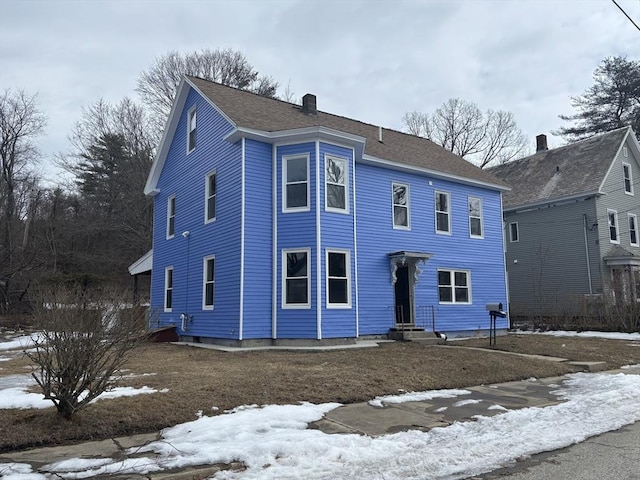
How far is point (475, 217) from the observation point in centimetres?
1873

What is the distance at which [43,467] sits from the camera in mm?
4242

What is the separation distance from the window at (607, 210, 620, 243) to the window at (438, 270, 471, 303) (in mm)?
10541

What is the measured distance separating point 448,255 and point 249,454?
14.0m

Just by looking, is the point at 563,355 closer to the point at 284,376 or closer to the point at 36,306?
the point at 284,376

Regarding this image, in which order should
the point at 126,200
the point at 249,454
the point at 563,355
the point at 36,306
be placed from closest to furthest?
the point at 249,454, the point at 36,306, the point at 563,355, the point at 126,200

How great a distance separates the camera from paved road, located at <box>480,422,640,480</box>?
4.28 metres

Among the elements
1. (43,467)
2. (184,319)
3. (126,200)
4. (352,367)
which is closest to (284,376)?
(352,367)

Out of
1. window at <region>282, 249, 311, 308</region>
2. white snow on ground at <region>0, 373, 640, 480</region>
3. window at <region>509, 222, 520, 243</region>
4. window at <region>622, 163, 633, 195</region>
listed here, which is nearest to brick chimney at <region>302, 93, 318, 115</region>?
window at <region>282, 249, 311, 308</region>

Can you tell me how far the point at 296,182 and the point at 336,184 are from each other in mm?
1177

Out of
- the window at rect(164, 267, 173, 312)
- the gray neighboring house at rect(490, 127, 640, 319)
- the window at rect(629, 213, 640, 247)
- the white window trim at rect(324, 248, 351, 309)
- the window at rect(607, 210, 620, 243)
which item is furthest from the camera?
the window at rect(629, 213, 640, 247)

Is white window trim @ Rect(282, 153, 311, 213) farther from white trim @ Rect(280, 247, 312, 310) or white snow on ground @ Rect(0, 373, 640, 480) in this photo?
white snow on ground @ Rect(0, 373, 640, 480)

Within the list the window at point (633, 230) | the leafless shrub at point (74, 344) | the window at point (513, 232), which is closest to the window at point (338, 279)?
the leafless shrub at point (74, 344)

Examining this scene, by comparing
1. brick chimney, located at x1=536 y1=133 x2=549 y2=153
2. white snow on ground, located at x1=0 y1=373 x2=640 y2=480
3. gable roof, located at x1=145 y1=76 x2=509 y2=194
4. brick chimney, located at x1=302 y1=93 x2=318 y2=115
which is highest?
brick chimney, located at x1=536 y1=133 x2=549 y2=153

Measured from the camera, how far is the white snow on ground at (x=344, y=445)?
14.0 feet
